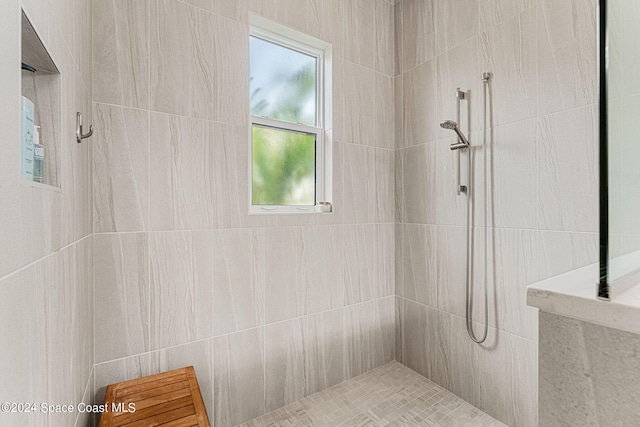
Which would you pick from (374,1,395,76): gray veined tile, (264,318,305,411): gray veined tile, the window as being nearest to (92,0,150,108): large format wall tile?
the window

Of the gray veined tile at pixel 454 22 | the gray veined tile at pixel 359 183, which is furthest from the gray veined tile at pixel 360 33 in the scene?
the gray veined tile at pixel 359 183

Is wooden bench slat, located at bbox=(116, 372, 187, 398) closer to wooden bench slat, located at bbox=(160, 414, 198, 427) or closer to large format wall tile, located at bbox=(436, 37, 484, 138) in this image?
wooden bench slat, located at bbox=(160, 414, 198, 427)

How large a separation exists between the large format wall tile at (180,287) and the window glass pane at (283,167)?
460mm

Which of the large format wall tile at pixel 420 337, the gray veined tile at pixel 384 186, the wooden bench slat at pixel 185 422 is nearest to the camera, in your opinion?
the wooden bench slat at pixel 185 422

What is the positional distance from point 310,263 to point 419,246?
79 cm

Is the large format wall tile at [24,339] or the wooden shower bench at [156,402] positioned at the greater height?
the large format wall tile at [24,339]

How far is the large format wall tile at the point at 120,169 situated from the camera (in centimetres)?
131

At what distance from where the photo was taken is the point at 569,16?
1.41m

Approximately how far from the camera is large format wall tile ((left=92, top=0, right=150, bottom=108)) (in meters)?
1.31

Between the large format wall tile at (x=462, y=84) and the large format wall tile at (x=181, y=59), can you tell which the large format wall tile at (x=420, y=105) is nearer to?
the large format wall tile at (x=462, y=84)

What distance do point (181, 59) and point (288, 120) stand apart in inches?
27.0

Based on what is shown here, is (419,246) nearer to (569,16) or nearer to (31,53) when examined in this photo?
(569,16)

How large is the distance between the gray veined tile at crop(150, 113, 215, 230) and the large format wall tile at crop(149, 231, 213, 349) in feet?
0.24

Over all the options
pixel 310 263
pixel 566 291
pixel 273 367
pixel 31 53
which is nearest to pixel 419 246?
pixel 310 263
